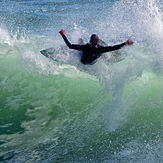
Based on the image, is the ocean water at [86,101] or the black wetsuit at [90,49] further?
the black wetsuit at [90,49]

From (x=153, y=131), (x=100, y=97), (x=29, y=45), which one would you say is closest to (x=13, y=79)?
(x=29, y=45)

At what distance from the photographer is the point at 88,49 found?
4.52 m

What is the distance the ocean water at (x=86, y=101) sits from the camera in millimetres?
4000

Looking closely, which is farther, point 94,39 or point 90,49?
point 90,49

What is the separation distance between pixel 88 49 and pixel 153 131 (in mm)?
2885

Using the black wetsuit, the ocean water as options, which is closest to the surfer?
the black wetsuit

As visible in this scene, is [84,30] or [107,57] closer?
[107,57]

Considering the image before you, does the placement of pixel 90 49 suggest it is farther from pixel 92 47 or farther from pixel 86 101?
pixel 86 101

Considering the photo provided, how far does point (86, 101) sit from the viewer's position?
563 centimetres

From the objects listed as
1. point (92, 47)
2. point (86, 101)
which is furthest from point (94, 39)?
point (86, 101)

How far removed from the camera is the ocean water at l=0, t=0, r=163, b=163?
4.00 metres

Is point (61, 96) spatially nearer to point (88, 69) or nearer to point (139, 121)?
point (88, 69)

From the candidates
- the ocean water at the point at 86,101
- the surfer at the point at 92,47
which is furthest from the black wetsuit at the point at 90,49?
the ocean water at the point at 86,101

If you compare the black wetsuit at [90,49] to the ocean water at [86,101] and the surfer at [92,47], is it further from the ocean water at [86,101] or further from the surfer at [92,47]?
the ocean water at [86,101]
